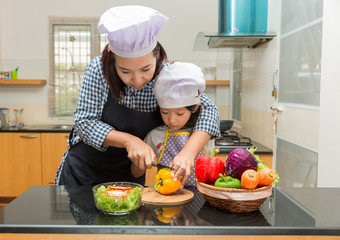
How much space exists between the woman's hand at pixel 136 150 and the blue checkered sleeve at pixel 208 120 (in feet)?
0.88

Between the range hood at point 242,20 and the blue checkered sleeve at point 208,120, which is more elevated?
the range hood at point 242,20

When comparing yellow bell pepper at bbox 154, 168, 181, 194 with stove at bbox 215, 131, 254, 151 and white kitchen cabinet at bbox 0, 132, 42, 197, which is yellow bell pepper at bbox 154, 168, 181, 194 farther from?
white kitchen cabinet at bbox 0, 132, 42, 197

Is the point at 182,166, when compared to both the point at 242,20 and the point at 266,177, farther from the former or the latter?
the point at 242,20

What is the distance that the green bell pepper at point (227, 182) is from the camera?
1.00m

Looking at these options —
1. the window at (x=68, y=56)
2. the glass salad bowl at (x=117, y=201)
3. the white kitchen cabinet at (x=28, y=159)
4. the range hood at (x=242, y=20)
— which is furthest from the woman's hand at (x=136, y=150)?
the window at (x=68, y=56)

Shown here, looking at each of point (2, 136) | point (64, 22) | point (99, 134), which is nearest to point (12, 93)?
point (2, 136)

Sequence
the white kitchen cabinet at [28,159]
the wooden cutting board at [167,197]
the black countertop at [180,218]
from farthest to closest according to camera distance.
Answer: the white kitchen cabinet at [28,159]
the wooden cutting board at [167,197]
the black countertop at [180,218]

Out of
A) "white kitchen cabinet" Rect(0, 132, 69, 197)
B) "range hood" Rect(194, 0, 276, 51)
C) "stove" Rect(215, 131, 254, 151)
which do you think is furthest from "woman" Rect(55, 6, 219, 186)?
"white kitchen cabinet" Rect(0, 132, 69, 197)

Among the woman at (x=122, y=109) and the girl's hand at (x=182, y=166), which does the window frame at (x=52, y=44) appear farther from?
the girl's hand at (x=182, y=166)

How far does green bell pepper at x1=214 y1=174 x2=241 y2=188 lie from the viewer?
100cm

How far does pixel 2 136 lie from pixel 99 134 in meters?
2.74

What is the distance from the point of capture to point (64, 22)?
407 centimetres

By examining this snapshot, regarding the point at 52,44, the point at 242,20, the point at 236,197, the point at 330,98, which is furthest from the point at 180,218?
the point at 52,44

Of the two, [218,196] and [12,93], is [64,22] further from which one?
[218,196]
